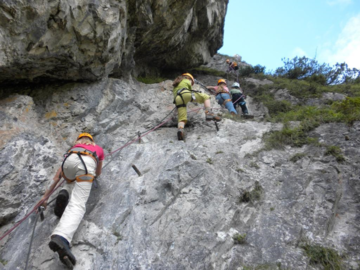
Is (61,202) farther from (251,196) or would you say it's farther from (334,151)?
(334,151)

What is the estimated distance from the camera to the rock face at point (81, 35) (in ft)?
16.5

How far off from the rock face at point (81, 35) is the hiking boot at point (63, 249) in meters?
3.71

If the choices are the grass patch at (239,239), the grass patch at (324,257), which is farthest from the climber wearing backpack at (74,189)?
the grass patch at (324,257)

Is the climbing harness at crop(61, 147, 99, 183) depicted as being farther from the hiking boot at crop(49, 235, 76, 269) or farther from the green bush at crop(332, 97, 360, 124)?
the green bush at crop(332, 97, 360, 124)

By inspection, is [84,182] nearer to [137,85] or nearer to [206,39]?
[137,85]

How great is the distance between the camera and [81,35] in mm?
6266

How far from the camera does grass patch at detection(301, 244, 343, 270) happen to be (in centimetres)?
364

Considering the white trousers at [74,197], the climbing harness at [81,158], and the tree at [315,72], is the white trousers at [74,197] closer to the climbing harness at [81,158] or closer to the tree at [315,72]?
→ the climbing harness at [81,158]

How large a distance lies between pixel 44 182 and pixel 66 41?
128 inches

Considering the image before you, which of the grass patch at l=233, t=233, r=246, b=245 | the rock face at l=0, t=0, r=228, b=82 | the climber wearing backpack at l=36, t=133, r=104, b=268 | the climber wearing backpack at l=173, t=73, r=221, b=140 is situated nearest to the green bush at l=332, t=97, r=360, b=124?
the climber wearing backpack at l=173, t=73, r=221, b=140

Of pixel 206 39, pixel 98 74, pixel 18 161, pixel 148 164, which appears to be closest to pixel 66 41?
pixel 98 74

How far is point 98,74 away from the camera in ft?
25.9

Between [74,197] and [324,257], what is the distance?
13.1ft

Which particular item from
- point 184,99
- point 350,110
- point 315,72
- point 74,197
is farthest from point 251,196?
point 315,72
